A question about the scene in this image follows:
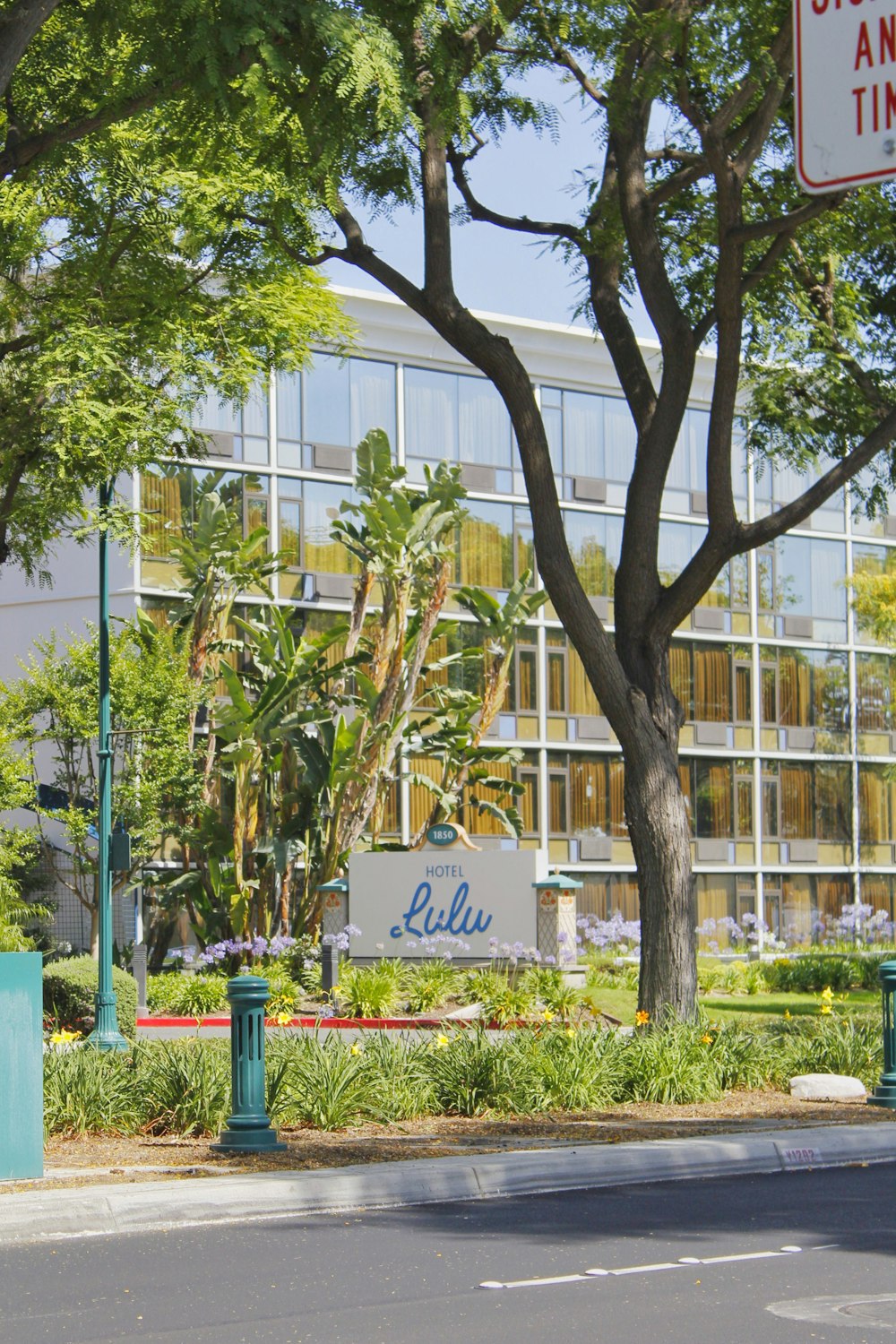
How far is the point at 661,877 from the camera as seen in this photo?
50.7ft

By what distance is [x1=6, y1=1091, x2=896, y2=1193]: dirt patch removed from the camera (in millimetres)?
10625

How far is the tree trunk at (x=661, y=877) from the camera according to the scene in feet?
50.8

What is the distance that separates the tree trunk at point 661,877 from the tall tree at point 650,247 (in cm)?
2

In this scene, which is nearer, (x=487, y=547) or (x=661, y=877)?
(x=661, y=877)

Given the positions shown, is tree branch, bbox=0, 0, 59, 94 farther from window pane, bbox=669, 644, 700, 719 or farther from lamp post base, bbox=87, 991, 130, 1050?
window pane, bbox=669, 644, 700, 719

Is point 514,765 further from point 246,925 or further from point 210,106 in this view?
point 210,106

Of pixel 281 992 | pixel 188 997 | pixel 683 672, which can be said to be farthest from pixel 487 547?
pixel 281 992

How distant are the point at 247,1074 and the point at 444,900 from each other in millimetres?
13419

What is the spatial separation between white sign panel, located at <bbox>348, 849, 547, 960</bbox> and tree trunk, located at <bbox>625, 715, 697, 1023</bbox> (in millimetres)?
8271

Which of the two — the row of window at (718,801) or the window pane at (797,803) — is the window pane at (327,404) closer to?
the row of window at (718,801)

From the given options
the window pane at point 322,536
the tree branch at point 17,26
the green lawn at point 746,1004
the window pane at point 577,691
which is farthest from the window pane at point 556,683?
the tree branch at point 17,26

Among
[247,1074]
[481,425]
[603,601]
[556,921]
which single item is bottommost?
[247,1074]

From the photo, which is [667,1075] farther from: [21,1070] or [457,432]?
[457,432]

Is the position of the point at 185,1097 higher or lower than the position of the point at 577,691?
lower
